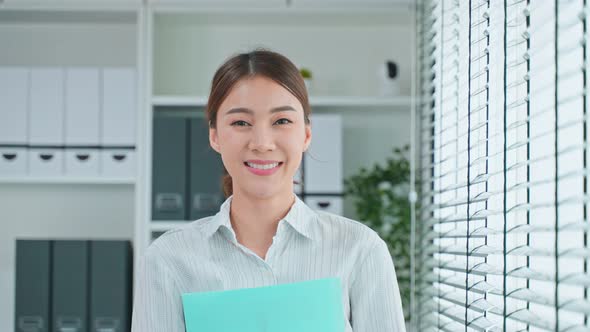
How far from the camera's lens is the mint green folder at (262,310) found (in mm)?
1083

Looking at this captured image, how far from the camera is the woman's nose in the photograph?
1114 millimetres

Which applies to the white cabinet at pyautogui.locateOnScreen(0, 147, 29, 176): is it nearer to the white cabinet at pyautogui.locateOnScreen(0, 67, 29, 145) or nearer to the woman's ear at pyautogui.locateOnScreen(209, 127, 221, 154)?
the white cabinet at pyautogui.locateOnScreen(0, 67, 29, 145)

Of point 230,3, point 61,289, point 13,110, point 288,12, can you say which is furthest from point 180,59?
point 61,289

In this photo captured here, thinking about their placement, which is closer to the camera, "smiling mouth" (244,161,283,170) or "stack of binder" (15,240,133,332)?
"smiling mouth" (244,161,283,170)

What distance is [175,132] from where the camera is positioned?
2535 mm

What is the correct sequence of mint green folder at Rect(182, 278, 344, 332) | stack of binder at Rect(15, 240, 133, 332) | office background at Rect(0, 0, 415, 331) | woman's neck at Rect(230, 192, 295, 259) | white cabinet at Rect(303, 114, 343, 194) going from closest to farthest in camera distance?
mint green folder at Rect(182, 278, 344, 332), woman's neck at Rect(230, 192, 295, 259), stack of binder at Rect(15, 240, 133, 332), white cabinet at Rect(303, 114, 343, 194), office background at Rect(0, 0, 415, 331)

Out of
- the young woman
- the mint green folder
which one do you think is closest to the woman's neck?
the young woman

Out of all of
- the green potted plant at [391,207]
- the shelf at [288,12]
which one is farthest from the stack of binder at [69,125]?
the green potted plant at [391,207]

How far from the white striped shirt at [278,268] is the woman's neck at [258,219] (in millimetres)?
17

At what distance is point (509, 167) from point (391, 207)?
1.14 metres

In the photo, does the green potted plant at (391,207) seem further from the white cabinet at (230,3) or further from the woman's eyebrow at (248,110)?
the woman's eyebrow at (248,110)

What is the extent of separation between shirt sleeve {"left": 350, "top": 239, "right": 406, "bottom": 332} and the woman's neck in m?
0.14

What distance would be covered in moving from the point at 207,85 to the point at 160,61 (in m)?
0.19

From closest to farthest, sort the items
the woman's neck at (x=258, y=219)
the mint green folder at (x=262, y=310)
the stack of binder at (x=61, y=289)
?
1. the mint green folder at (x=262, y=310)
2. the woman's neck at (x=258, y=219)
3. the stack of binder at (x=61, y=289)
